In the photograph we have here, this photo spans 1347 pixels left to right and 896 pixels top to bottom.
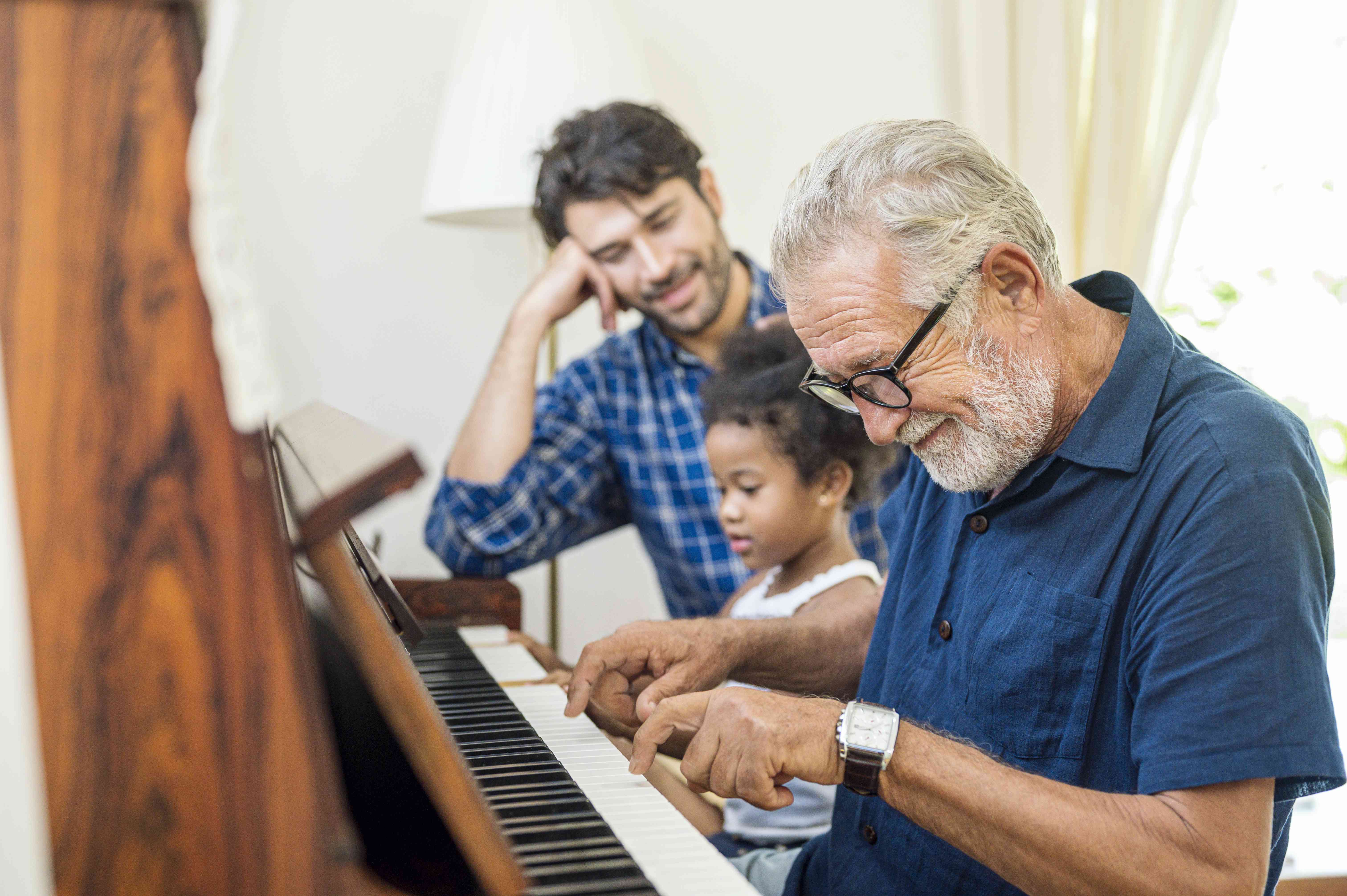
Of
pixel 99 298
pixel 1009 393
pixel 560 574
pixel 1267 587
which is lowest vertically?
pixel 560 574

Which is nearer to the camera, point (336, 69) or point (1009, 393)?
point (1009, 393)

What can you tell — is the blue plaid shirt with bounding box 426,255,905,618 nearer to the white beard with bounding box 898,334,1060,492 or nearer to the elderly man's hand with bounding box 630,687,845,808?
the white beard with bounding box 898,334,1060,492

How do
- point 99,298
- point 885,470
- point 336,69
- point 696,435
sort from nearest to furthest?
point 99,298, point 885,470, point 696,435, point 336,69

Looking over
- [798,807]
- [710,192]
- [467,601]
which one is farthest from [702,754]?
[710,192]

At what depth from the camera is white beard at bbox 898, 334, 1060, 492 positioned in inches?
42.3

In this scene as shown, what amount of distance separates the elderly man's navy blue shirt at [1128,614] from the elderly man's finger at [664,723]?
299mm

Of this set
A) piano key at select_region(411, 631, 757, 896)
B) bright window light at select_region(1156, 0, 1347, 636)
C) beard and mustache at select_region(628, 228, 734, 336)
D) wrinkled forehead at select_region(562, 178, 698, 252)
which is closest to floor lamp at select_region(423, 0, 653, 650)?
wrinkled forehead at select_region(562, 178, 698, 252)

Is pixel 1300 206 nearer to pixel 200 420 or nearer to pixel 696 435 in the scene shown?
pixel 696 435

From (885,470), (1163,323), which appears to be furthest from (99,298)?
(885,470)

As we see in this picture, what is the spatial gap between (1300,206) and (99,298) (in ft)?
9.33

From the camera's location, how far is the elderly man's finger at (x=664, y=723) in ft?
3.33

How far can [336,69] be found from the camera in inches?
103

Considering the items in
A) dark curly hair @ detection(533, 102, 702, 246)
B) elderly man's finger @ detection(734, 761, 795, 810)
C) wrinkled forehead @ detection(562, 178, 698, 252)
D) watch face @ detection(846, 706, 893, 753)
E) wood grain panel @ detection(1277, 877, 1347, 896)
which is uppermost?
dark curly hair @ detection(533, 102, 702, 246)

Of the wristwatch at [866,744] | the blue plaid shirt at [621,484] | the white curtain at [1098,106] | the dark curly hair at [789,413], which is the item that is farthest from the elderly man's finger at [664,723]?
the white curtain at [1098,106]
